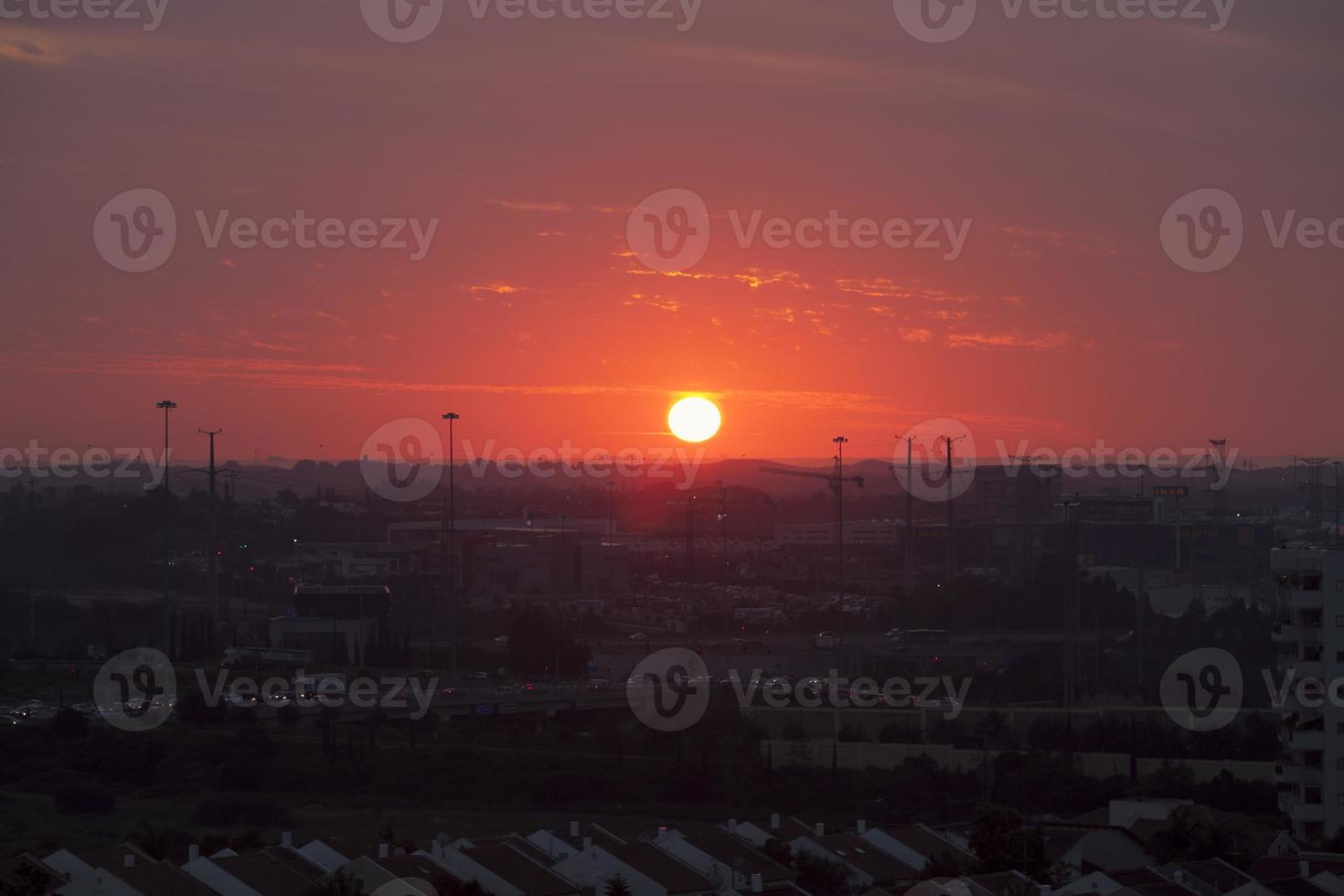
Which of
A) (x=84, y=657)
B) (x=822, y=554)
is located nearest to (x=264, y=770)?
(x=84, y=657)

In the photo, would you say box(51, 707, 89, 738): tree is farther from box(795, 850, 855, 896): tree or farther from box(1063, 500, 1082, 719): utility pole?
box(1063, 500, 1082, 719): utility pole

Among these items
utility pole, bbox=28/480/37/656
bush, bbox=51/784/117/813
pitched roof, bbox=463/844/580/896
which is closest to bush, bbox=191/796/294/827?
bush, bbox=51/784/117/813

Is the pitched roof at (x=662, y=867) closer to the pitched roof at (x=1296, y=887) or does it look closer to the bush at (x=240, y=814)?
the pitched roof at (x=1296, y=887)

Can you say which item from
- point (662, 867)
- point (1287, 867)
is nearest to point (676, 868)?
point (662, 867)

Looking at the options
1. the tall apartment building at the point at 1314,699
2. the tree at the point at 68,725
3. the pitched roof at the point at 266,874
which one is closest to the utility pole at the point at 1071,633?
the tall apartment building at the point at 1314,699

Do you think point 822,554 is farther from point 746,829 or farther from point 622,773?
point 746,829
